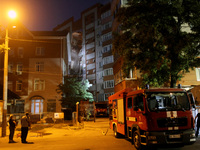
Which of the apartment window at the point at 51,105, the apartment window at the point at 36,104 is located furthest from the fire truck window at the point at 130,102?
the apartment window at the point at 36,104

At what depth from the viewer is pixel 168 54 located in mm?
14219

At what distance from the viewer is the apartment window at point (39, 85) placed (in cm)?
3403

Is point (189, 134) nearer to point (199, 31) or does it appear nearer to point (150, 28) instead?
point (150, 28)

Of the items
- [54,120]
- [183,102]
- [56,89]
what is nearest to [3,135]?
[54,120]

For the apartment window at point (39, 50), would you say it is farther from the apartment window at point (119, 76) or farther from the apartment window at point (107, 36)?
the apartment window at point (107, 36)

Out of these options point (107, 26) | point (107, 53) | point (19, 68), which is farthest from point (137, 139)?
point (107, 26)

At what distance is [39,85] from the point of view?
34156 mm

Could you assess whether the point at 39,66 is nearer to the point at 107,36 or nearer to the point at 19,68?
the point at 19,68

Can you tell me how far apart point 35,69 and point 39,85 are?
2860 millimetres

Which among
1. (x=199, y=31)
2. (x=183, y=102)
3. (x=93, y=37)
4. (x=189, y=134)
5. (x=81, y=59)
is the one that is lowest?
(x=189, y=134)

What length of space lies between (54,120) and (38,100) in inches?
389

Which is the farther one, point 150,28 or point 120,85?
point 120,85

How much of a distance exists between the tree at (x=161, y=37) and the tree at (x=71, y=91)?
1856cm

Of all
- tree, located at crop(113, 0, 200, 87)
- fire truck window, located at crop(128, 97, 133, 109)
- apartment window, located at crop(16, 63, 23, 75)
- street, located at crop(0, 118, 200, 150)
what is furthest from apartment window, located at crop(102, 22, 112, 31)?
fire truck window, located at crop(128, 97, 133, 109)
